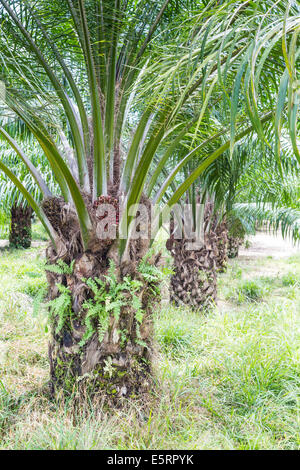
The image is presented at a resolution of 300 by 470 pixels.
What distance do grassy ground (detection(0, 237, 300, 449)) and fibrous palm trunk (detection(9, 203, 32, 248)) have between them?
598cm

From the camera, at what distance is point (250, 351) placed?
2943 mm

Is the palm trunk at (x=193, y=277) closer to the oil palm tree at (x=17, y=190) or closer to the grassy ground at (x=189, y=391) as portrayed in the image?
the grassy ground at (x=189, y=391)

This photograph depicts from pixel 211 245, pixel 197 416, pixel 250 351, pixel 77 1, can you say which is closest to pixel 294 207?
pixel 211 245

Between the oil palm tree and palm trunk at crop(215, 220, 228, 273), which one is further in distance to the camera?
palm trunk at crop(215, 220, 228, 273)

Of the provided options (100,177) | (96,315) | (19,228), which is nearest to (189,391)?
(96,315)

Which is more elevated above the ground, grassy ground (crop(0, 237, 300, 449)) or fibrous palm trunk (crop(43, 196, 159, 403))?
fibrous palm trunk (crop(43, 196, 159, 403))

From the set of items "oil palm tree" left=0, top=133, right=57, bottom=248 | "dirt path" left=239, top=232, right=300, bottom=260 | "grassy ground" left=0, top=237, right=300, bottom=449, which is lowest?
"grassy ground" left=0, top=237, right=300, bottom=449

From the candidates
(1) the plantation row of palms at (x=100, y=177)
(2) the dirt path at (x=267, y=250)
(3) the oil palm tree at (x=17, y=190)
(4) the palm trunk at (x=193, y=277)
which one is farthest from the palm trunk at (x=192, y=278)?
(2) the dirt path at (x=267, y=250)

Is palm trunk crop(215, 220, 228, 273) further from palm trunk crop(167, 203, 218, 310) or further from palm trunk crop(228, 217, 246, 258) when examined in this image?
palm trunk crop(167, 203, 218, 310)

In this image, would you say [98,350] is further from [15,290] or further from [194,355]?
[15,290]

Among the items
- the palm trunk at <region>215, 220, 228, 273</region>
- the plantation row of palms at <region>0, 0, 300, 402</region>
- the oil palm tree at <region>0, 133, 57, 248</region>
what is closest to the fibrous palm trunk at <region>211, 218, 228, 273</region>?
the palm trunk at <region>215, 220, 228, 273</region>

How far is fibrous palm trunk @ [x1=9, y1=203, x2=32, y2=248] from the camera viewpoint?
32.0 ft

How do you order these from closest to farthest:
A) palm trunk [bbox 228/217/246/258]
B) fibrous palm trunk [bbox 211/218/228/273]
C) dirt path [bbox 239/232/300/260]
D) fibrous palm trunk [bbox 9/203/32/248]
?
fibrous palm trunk [bbox 211/218/228/273] → palm trunk [bbox 228/217/246/258] → fibrous palm trunk [bbox 9/203/32/248] → dirt path [bbox 239/232/300/260]

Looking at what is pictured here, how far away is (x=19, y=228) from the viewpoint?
977cm
